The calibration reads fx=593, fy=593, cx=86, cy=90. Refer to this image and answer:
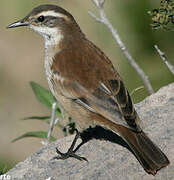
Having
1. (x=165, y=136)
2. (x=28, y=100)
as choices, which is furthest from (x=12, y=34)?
(x=165, y=136)

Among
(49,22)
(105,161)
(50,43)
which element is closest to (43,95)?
(50,43)

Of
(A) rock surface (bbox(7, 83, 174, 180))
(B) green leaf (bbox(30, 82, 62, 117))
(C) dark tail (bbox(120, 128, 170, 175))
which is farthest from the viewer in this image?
(B) green leaf (bbox(30, 82, 62, 117))

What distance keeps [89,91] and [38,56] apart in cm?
620

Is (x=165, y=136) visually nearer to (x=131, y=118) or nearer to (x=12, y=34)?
(x=131, y=118)

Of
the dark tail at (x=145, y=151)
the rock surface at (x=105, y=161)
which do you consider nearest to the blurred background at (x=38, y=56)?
the rock surface at (x=105, y=161)

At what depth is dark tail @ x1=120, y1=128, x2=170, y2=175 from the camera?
659 cm

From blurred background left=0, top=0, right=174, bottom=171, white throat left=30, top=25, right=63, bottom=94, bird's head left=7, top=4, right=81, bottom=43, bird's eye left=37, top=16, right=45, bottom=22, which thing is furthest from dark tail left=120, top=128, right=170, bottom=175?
blurred background left=0, top=0, right=174, bottom=171

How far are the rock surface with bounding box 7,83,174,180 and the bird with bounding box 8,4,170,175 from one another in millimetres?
123

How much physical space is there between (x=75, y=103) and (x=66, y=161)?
28.5 inches

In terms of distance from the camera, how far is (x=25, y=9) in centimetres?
1324

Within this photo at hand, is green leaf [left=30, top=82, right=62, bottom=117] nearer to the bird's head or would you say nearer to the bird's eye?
the bird's head

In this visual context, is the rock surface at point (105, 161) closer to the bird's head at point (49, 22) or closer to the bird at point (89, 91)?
the bird at point (89, 91)

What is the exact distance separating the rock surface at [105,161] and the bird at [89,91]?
12 centimetres

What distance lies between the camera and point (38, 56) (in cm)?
1326
